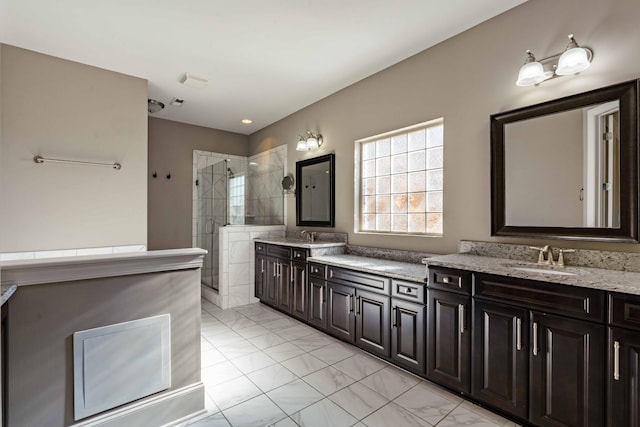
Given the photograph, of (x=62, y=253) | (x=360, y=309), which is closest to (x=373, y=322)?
(x=360, y=309)

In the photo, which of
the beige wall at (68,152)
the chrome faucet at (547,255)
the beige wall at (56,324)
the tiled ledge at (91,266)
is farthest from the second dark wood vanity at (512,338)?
the beige wall at (68,152)

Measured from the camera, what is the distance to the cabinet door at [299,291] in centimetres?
340

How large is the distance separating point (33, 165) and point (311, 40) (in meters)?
2.73

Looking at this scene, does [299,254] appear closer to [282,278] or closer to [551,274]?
[282,278]

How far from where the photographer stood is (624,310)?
4.76ft

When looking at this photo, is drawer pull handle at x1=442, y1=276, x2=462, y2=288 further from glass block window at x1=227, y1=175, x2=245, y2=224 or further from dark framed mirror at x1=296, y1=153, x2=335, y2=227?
glass block window at x1=227, y1=175, x2=245, y2=224

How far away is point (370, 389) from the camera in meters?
2.19

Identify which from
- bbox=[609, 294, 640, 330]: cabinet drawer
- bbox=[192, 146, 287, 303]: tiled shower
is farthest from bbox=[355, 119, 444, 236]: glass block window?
bbox=[192, 146, 287, 303]: tiled shower

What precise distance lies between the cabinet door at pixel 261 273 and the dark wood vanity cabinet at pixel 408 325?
6.74 ft

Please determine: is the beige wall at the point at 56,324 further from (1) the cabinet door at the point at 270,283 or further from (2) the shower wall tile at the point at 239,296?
(2) the shower wall tile at the point at 239,296

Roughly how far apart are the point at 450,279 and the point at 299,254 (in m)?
1.78

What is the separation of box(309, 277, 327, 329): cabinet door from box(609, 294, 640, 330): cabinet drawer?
2125 mm

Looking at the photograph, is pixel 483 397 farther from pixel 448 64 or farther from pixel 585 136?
pixel 448 64

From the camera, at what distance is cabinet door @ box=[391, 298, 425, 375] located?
7.41 feet
